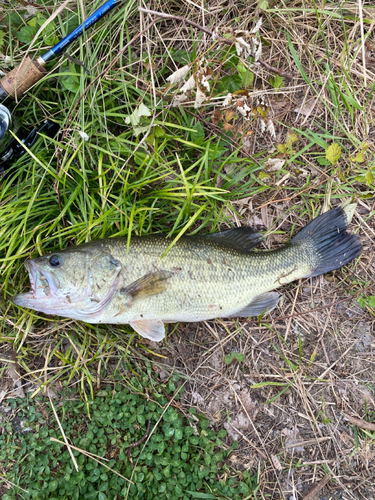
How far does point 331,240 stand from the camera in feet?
10.7

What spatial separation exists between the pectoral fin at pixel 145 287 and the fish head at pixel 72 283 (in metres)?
0.13

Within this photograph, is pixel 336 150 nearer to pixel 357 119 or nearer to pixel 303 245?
pixel 357 119

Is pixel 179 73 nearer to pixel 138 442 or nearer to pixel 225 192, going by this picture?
pixel 225 192

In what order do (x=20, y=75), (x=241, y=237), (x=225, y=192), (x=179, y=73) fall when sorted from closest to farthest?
1. (x=179, y=73)
2. (x=20, y=75)
3. (x=225, y=192)
4. (x=241, y=237)

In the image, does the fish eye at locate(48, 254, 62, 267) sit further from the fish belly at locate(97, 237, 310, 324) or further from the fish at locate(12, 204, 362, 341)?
the fish belly at locate(97, 237, 310, 324)

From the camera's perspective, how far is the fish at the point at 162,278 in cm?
273

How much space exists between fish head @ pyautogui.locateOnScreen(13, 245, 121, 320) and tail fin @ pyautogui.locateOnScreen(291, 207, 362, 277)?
1788 mm

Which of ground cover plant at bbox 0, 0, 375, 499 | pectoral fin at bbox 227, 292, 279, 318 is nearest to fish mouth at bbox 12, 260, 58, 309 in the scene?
ground cover plant at bbox 0, 0, 375, 499

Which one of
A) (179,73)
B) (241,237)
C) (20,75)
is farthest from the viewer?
(241,237)

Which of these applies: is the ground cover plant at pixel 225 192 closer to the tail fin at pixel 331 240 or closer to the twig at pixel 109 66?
the twig at pixel 109 66

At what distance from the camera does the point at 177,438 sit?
2.96m

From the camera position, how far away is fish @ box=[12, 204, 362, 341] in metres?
2.73

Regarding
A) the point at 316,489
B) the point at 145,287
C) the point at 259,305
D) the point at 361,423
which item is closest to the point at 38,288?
the point at 145,287

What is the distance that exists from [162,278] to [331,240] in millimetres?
1673
